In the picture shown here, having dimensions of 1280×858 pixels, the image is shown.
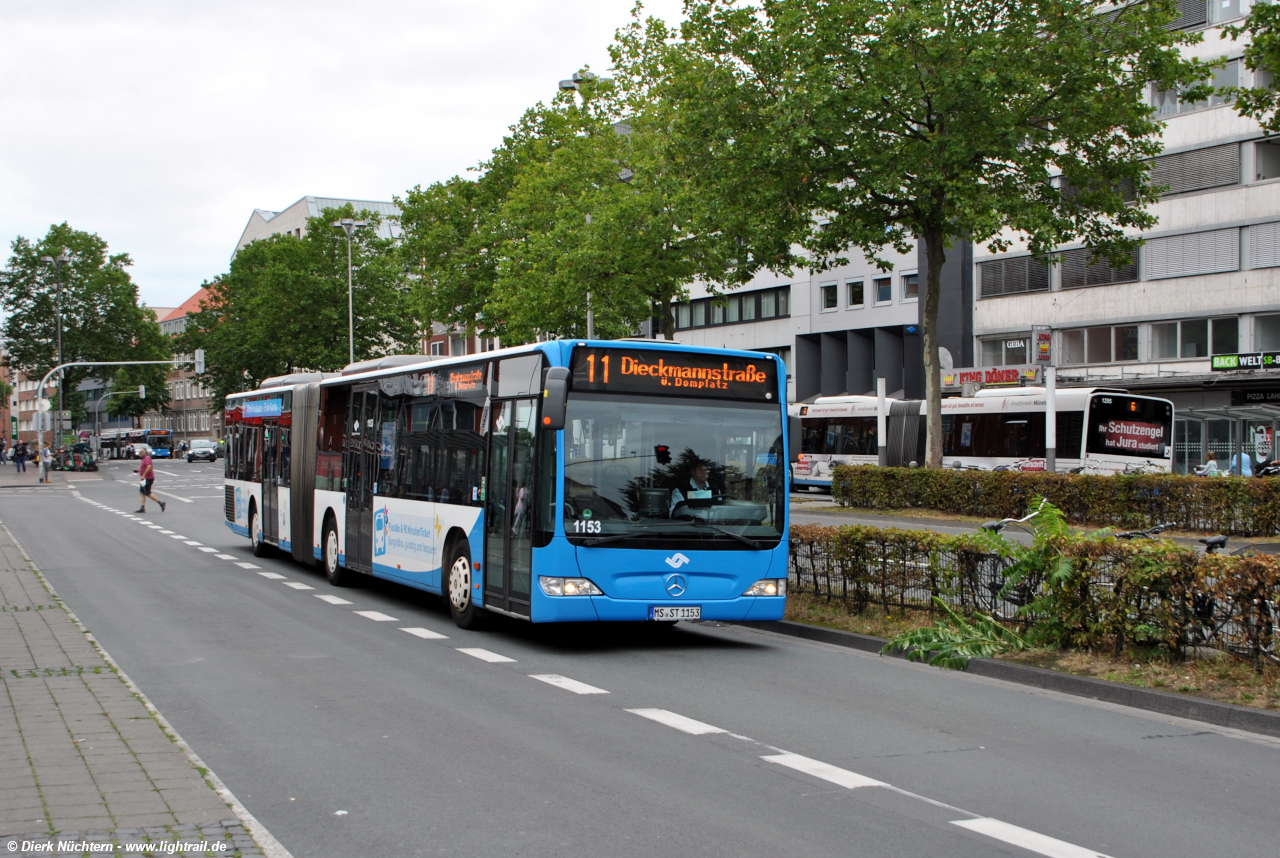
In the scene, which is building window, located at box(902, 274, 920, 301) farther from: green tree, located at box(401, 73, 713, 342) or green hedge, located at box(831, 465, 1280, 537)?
green hedge, located at box(831, 465, 1280, 537)

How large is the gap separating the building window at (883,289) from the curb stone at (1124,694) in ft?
157

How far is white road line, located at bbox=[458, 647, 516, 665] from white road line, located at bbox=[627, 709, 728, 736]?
7.91ft

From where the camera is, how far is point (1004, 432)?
3769 centimetres

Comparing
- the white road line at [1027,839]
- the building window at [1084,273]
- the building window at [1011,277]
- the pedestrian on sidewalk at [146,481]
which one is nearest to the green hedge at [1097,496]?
the white road line at [1027,839]

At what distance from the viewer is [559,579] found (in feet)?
35.6

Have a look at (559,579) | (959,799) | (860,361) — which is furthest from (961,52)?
(860,361)

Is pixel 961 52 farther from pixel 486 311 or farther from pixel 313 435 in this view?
pixel 486 311

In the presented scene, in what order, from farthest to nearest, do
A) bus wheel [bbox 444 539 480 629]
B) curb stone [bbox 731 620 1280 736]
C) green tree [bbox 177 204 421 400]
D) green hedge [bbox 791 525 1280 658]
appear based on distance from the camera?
1. green tree [bbox 177 204 421 400]
2. bus wheel [bbox 444 539 480 629]
3. green hedge [bbox 791 525 1280 658]
4. curb stone [bbox 731 620 1280 736]

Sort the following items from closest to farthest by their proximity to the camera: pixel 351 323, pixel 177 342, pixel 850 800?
1. pixel 850 800
2. pixel 351 323
3. pixel 177 342

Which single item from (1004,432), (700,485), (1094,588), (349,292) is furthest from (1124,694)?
(349,292)

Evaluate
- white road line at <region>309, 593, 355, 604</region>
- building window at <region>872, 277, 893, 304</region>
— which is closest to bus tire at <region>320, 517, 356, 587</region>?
white road line at <region>309, 593, 355, 604</region>

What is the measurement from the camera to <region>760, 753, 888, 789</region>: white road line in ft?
21.3

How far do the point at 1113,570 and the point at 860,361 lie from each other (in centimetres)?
5038

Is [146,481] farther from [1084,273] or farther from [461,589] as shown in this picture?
[1084,273]
